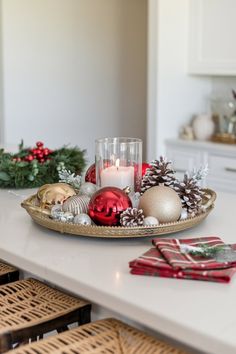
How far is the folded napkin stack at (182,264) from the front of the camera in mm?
1254

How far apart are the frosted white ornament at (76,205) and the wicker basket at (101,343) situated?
1.21 feet

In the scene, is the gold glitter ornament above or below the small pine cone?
above

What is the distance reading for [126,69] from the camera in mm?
4961

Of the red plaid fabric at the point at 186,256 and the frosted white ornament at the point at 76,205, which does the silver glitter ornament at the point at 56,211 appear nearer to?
the frosted white ornament at the point at 76,205

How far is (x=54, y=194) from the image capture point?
5.59 feet

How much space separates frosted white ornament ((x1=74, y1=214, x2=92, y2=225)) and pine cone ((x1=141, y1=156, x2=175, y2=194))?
0.77 feet

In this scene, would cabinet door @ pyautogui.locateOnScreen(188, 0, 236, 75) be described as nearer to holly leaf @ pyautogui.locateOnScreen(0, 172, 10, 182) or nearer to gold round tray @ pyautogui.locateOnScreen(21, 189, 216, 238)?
holly leaf @ pyautogui.locateOnScreen(0, 172, 10, 182)

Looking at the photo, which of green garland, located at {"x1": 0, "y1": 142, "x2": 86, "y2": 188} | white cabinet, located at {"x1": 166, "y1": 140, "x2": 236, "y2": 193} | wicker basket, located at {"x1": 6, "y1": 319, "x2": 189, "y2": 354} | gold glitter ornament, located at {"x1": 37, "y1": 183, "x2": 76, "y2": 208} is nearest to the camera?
wicker basket, located at {"x1": 6, "y1": 319, "x2": 189, "y2": 354}

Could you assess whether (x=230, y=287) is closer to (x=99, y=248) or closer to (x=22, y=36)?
(x=99, y=248)

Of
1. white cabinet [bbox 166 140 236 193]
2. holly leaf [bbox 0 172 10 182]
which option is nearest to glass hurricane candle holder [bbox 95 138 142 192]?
holly leaf [bbox 0 172 10 182]

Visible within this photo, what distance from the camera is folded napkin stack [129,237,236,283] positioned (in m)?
1.25

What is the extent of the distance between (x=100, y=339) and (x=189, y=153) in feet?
8.52

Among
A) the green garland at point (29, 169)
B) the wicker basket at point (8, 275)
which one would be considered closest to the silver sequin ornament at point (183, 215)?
the wicker basket at point (8, 275)

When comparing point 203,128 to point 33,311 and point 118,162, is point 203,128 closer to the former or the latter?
point 118,162
